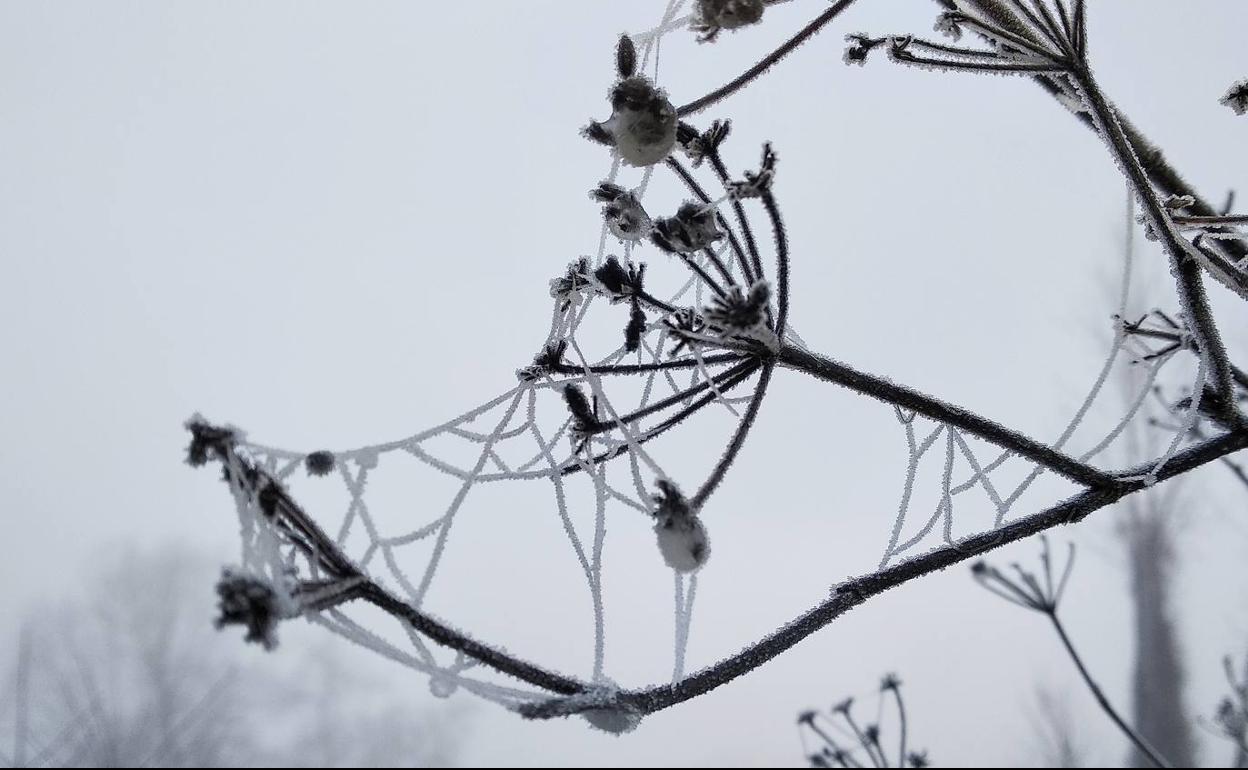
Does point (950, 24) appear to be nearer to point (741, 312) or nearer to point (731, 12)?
point (731, 12)

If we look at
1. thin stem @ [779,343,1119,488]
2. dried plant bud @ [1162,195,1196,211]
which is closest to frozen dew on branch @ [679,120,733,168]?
thin stem @ [779,343,1119,488]

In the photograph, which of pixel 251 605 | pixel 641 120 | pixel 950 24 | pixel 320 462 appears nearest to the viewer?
pixel 251 605

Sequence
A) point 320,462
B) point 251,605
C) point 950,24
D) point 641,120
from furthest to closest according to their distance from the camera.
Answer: point 320,462 < point 950,24 < point 641,120 < point 251,605

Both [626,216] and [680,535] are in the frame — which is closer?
[680,535]

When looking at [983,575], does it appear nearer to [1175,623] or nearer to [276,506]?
[276,506]

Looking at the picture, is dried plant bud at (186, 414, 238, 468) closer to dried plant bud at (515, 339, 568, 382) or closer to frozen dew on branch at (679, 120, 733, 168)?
dried plant bud at (515, 339, 568, 382)

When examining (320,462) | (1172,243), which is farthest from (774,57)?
(320,462)

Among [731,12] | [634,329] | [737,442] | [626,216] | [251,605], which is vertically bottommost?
[251,605]
